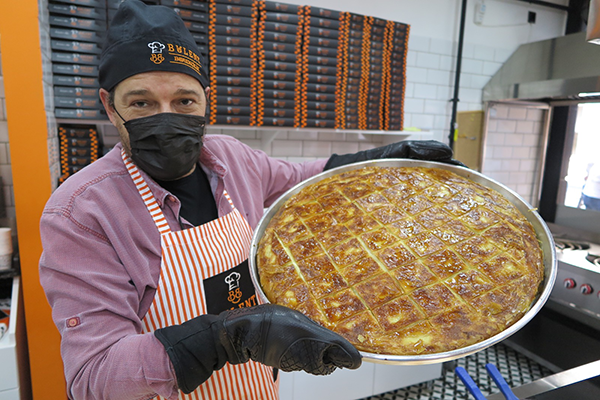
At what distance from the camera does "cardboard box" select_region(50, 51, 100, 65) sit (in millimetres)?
→ 2154

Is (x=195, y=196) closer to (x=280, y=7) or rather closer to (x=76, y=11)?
(x=76, y=11)

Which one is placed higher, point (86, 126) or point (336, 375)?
point (86, 126)

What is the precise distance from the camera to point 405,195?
128 centimetres

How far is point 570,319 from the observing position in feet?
9.32

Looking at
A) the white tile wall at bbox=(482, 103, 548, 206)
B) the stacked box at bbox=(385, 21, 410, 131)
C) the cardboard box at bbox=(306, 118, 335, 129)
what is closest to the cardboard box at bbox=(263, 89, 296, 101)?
the cardboard box at bbox=(306, 118, 335, 129)

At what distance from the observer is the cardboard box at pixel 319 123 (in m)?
2.85

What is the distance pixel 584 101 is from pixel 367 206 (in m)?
3.12

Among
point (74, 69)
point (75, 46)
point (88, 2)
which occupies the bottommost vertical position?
point (74, 69)

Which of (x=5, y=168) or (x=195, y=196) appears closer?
(x=195, y=196)

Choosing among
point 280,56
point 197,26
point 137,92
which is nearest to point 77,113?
point 197,26

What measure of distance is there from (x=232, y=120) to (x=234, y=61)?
1.34ft

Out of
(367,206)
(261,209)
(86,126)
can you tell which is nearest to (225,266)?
(261,209)

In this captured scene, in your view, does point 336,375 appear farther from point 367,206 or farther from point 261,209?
point 367,206

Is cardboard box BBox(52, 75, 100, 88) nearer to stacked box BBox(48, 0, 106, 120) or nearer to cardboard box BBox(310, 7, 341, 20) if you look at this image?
stacked box BBox(48, 0, 106, 120)
